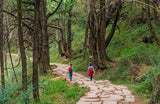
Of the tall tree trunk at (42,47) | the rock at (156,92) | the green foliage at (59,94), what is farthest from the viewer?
the tall tree trunk at (42,47)

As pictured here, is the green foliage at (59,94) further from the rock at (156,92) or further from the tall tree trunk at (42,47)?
the tall tree trunk at (42,47)

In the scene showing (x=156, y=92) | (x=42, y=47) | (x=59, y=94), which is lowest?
(x=59, y=94)

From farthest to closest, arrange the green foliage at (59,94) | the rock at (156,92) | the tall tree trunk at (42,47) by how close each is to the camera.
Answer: the tall tree trunk at (42,47) < the green foliage at (59,94) < the rock at (156,92)

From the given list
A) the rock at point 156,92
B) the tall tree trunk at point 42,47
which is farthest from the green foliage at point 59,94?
the tall tree trunk at point 42,47

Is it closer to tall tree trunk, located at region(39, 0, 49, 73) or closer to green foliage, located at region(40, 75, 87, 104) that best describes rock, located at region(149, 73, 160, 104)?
green foliage, located at region(40, 75, 87, 104)

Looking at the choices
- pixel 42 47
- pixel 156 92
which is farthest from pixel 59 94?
pixel 42 47

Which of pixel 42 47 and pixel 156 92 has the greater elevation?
pixel 42 47

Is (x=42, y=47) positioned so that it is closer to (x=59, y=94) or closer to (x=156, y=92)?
(x=59, y=94)

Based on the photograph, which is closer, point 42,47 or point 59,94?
point 59,94

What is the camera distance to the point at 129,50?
16250mm

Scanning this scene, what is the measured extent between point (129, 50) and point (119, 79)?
5617mm

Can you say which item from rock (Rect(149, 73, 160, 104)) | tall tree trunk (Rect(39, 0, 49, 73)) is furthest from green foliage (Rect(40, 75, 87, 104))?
tall tree trunk (Rect(39, 0, 49, 73))

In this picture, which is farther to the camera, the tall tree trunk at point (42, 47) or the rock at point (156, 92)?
the tall tree trunk at point (42, 47)

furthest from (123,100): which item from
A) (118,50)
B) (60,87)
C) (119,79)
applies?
(118,50)
